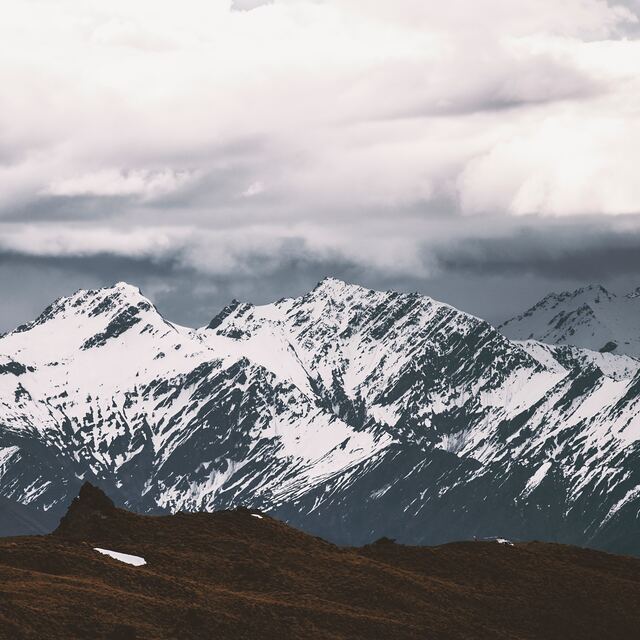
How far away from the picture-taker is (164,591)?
11919 cm

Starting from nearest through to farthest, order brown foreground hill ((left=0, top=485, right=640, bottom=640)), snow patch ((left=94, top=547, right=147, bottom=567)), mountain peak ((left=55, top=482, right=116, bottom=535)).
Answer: brown foreground hill ((left=0, top=485, right=640, bottom=640))
snow patch ((left=94, top=547, right=147, bottom=567))
mountain peak ((left=55, top=482, right=116, bottom=535))

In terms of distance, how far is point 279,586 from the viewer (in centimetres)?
12775

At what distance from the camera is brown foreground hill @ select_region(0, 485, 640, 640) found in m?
112

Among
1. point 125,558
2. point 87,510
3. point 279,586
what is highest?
point 125,558

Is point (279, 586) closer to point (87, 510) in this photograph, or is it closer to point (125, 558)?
point (125, 558)

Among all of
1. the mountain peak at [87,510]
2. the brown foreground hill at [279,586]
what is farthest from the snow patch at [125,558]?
the mountain peak at [87,510]

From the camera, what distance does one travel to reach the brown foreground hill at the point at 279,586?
112 m

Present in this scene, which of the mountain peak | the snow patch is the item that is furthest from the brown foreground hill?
the snow patch

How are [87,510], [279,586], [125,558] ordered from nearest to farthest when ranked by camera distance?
[279,586] → [125,558] → [87,510]

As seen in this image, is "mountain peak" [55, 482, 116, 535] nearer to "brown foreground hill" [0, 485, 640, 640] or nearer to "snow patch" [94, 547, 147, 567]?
"brown foreground hill" [0, 485, 640, 640]

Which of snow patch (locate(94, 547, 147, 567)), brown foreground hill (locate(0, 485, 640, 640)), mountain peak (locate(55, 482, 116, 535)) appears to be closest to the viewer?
brown foreground hill (locate(0, 485, 640, 640))

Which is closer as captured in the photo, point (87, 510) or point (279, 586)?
point (279, 586)

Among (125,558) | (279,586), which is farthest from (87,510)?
(279,586)

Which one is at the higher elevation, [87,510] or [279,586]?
[87,510]
